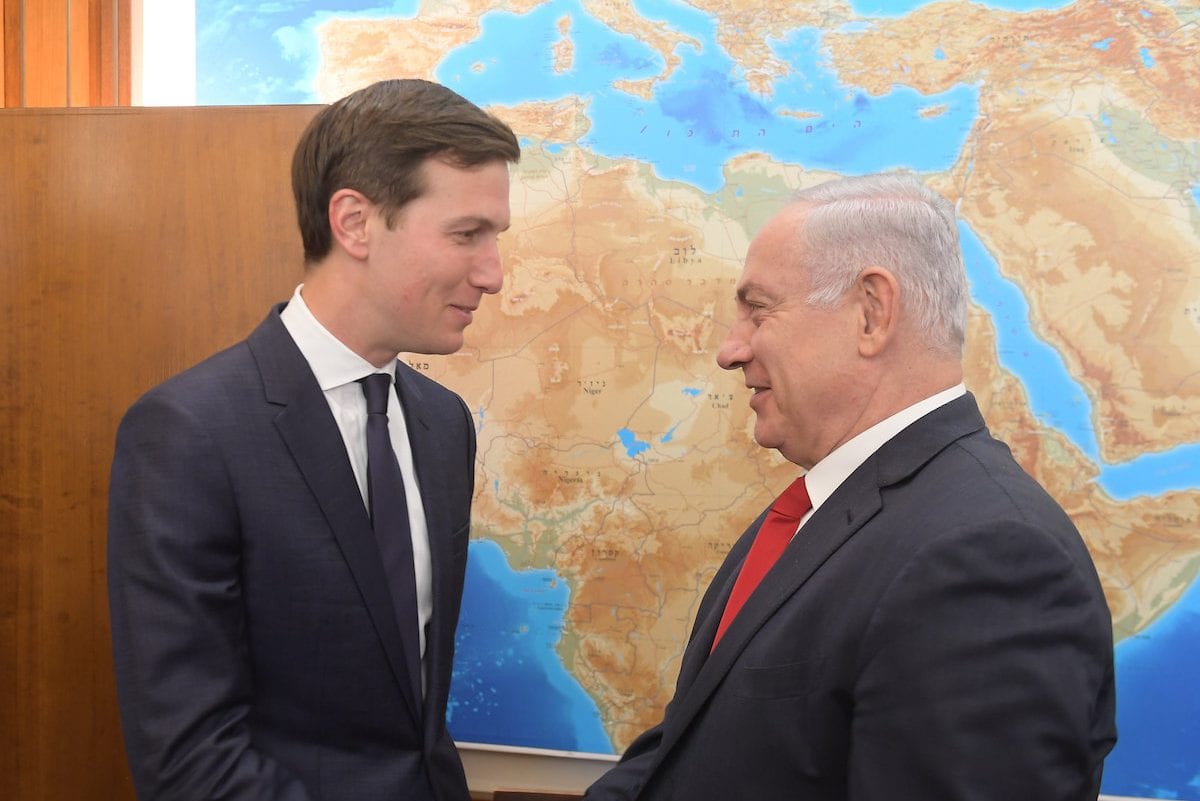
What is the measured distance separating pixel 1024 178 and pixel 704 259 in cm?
75

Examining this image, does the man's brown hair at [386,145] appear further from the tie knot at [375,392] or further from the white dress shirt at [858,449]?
the white dress shirt at [858,449]

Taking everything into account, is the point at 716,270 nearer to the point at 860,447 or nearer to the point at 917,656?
the point at 860,447

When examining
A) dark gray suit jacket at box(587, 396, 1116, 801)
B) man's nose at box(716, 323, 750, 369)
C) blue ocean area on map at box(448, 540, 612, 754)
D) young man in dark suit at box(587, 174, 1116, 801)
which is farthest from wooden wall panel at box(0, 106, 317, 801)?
dark gray suit jacket at box(587, 396, 1116, 801)

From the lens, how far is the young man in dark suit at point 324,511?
1.16m

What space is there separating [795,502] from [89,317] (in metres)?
1.55

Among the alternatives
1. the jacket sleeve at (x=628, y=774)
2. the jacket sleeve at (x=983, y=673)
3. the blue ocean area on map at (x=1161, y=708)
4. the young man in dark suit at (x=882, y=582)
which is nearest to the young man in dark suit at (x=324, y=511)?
the jacket sleeve at (x=628, y=774)

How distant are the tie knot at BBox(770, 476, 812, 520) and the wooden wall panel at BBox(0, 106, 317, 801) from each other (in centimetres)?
115

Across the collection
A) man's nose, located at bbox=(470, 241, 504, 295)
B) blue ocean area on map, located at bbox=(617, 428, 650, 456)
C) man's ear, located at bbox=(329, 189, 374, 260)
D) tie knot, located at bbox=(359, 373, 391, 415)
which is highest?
man's ear, located at bbox=(329, 189, 374, 260)

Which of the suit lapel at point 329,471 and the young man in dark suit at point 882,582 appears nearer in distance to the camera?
the young man in dark suit at point 882,582

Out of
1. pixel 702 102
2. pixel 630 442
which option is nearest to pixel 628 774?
pixel 630 442

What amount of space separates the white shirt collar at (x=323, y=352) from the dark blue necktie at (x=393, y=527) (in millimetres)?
35

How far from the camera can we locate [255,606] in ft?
4.03

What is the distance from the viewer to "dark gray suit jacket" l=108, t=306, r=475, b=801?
115 centimetres

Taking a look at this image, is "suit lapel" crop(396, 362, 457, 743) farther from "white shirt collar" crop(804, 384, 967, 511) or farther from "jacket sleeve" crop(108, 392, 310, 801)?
"white shirt collar" crop(804, 384, 967, 511)
